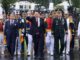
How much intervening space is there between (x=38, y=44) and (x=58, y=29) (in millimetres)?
1179

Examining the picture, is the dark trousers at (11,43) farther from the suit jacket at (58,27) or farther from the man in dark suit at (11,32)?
the suit jacket at (58,27)

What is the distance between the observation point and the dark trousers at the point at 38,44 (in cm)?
2027

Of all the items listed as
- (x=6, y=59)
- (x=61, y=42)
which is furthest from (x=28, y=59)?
(x=61, y=42)

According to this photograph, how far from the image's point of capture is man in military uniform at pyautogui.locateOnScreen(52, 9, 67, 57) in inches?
807

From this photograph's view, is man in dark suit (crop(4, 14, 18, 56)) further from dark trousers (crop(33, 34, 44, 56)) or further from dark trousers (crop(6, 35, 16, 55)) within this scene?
dark trousers (crop(33, 34, 44, 56))

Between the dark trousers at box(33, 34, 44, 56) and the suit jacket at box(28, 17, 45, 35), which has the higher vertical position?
the suit jacket at box(28, 17, 45, 35)

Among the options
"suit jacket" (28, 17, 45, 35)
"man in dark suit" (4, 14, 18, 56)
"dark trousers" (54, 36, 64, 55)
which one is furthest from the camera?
"dark trousers" (54, 36, 64, 55)

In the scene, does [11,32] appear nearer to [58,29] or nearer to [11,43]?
[11,43]

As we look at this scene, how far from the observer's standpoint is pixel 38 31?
792 inches

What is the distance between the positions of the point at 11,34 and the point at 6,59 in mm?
1654

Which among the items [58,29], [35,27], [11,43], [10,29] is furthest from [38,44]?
[10,29]

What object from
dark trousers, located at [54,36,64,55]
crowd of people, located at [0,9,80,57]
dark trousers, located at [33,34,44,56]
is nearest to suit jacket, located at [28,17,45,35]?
crowd of people, located at [0,9,80,57]

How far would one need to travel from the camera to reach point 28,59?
63.4 feet

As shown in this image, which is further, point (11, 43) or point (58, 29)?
point (11, 43)
